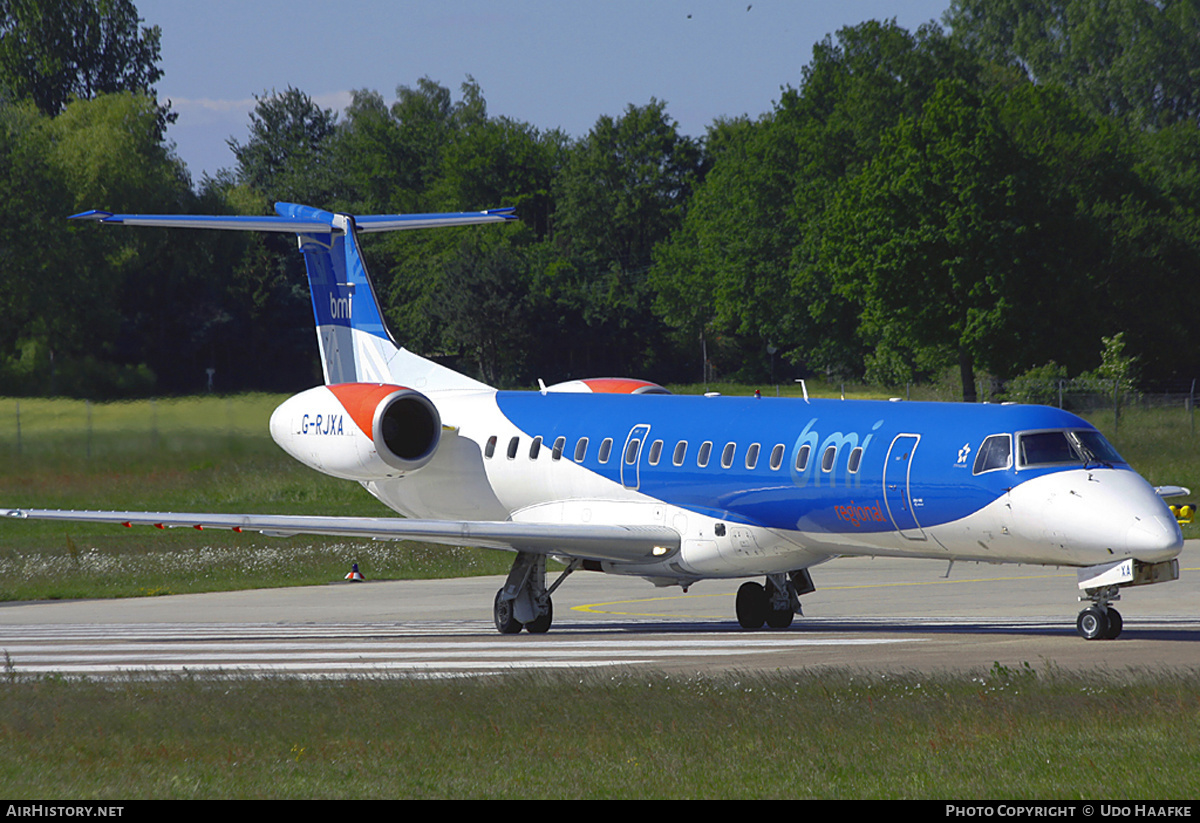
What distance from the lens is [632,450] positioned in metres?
23.0

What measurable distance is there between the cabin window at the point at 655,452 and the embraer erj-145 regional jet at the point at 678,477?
85 mm

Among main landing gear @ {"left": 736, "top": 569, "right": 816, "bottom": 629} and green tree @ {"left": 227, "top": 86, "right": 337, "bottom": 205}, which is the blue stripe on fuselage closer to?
main landing gear @ {"left": 736, "top": 569, "right": 816, "bottom": 629}

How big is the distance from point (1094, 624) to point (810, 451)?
4349mm

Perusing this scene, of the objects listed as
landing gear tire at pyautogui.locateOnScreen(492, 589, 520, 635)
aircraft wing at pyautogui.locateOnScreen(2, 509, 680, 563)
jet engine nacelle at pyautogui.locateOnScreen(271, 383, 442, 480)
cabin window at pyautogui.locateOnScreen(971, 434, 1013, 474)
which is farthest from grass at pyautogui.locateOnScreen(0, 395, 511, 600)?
cabin window at pyautogui.locateOnScreen(971, 434, 1013, 474)

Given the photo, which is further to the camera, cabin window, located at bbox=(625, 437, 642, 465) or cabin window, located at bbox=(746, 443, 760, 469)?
cabin window, located at bbox=(625, 437, 642, 465)

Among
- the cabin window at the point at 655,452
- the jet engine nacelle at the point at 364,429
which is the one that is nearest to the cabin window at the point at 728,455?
the cabin window at the point at 655,452

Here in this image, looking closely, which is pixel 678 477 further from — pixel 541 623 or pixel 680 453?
pixel 541 623

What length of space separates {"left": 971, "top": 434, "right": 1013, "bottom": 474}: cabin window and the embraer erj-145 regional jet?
26 millimetres

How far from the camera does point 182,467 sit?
36.3 m

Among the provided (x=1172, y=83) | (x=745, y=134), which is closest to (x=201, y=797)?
(x=745, y=134)

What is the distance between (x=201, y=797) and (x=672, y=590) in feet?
76.9

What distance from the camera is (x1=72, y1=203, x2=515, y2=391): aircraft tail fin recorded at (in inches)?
1116

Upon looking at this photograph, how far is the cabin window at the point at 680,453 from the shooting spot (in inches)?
872

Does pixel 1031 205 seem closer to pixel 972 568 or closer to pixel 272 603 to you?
pixel 972 568
